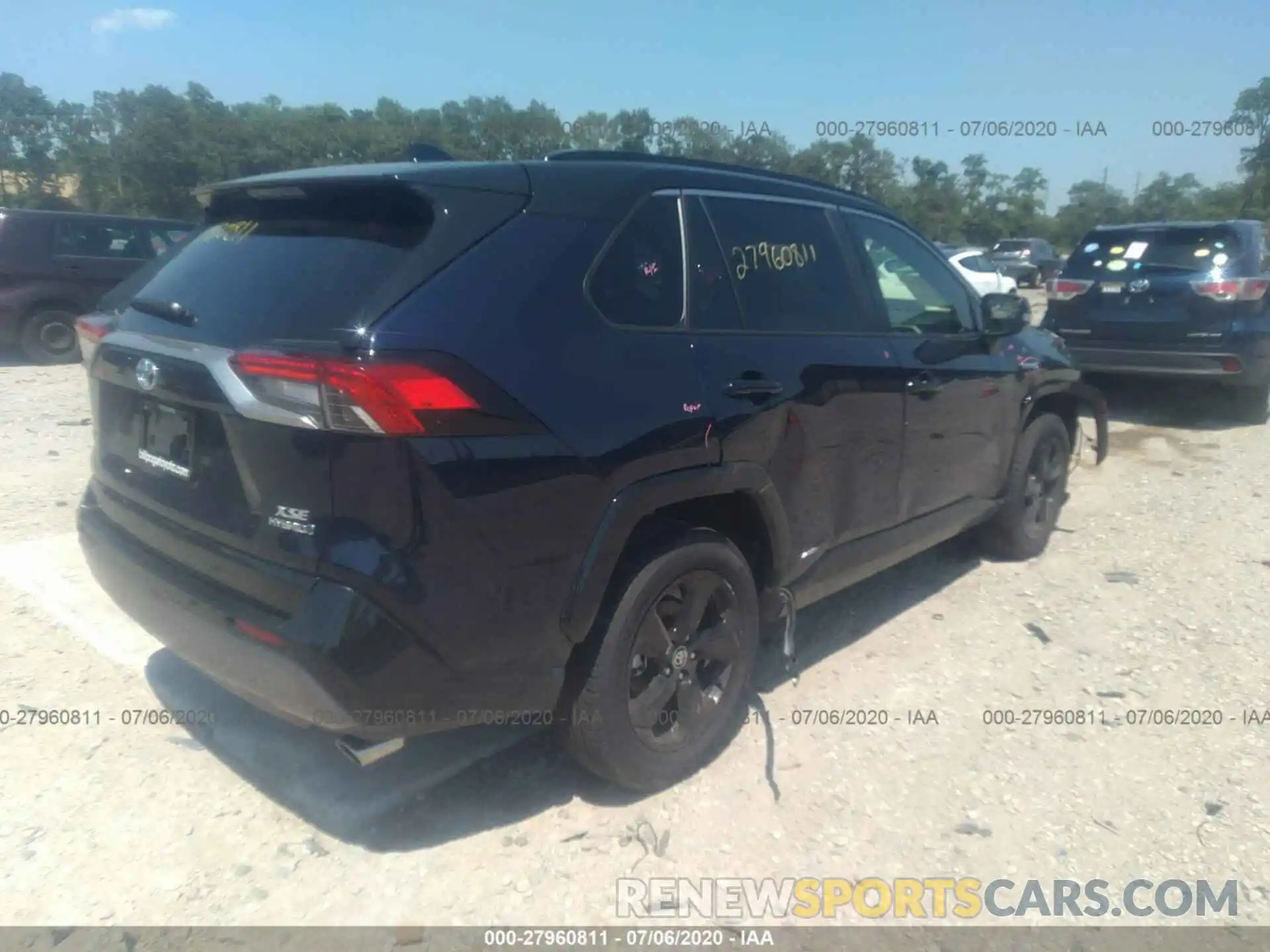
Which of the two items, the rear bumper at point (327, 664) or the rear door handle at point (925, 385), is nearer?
the rear bumper at point (327, 664)

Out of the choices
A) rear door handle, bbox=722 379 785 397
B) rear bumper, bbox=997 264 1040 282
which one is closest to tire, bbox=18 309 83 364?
rear door handle, bbox=722 379 785 397

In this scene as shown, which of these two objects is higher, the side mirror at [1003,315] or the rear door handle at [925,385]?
the side mirror at [1003,315]

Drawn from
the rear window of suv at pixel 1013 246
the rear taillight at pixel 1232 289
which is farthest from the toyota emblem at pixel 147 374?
the rear window of suv at pixel 1013 246

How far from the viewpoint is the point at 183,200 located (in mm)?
26812

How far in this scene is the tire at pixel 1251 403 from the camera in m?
8.77

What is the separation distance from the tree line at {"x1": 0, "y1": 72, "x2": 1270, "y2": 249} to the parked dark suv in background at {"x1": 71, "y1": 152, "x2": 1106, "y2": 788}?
420 inches

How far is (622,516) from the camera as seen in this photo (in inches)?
107

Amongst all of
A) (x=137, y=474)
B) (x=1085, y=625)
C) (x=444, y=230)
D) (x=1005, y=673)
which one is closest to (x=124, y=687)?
(x=137, y=474)

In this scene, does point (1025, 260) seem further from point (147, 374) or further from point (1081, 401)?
point (147, 374)

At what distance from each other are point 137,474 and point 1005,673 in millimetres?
3364

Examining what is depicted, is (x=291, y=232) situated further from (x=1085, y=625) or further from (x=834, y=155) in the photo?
(x=834, y=155)

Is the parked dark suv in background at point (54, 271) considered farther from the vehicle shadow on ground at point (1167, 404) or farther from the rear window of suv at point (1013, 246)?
the rear window of suv at point (1013, 246)

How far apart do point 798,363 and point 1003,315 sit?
174 cm

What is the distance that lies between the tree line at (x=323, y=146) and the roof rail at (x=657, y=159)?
395 inches
